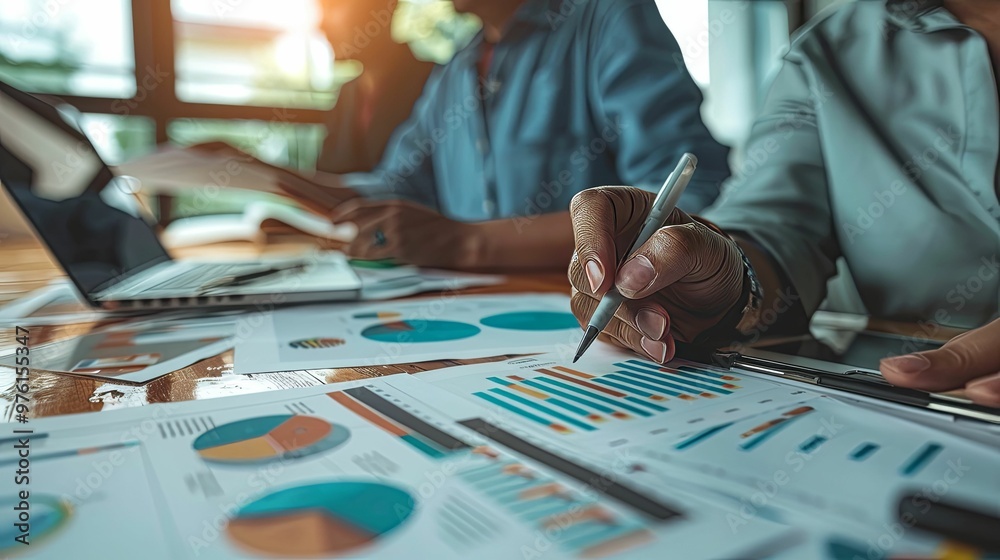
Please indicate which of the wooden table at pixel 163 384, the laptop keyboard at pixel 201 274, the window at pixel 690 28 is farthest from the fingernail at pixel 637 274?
the window at pixel 690 28

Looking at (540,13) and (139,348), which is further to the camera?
(540,13)

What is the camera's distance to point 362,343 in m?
0.48

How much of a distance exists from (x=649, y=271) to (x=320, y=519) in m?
0.24

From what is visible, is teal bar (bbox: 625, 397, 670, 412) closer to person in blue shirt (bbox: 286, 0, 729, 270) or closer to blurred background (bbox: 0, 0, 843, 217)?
person in blue shirt (bbox: 286, 0, 729, 270)

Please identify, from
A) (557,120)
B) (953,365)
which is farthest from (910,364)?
(557,120)

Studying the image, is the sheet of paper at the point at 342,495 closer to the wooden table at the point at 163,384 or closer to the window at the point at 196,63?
the wooden table at the point at 163,384

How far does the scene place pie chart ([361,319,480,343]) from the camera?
497 millimetres

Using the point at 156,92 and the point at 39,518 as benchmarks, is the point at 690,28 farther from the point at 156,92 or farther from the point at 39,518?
the point at 156,92

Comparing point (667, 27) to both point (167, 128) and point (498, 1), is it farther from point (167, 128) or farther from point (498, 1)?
point (167, 128)

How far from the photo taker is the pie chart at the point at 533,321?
21.0 inches

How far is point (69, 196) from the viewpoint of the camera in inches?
25.4

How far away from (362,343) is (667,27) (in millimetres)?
826

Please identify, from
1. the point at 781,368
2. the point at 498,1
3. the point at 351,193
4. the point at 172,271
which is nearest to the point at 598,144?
the point at 498,1

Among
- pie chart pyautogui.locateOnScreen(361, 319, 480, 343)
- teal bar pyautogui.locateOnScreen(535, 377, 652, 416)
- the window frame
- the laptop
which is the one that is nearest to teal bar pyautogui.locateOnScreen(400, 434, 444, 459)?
teal bar pyautogui.locateOnScreen(535, 377, 652, 416)
